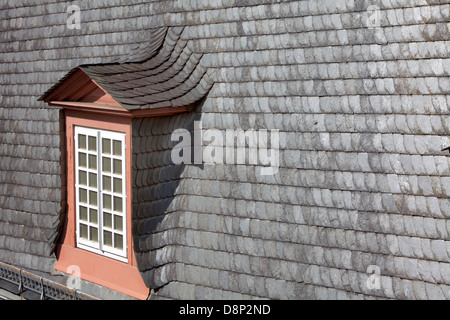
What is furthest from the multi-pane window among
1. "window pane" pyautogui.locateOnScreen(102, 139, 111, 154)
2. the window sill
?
the window sill

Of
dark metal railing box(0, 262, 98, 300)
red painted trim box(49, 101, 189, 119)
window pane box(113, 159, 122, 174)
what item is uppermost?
red painted trim box(49, 101, 189, 119)

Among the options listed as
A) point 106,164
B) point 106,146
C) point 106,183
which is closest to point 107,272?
point 106,183

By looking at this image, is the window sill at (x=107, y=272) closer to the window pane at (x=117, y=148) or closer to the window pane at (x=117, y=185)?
the window pane at (x=117, y=185)

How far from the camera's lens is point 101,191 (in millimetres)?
8602

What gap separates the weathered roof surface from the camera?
8133mm

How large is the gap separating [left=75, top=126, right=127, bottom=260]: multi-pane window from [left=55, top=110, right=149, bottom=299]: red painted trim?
0.08m

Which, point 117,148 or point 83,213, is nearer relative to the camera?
point 117,148

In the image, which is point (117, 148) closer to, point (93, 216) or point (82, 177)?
point (82, 177)

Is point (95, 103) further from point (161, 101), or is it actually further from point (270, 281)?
point (270, 281)

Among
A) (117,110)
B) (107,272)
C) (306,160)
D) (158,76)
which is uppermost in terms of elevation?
(158,76)

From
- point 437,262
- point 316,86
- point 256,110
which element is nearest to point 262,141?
point 256,110

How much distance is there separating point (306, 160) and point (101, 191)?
2.38 metres

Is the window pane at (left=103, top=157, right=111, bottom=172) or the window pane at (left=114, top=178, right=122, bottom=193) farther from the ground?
the window pane at (left=103, top=157, right=111, bottom=172)

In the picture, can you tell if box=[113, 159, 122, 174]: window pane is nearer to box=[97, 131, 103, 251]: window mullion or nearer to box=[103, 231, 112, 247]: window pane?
box=[97, 131, 103, 251]: window mullion
